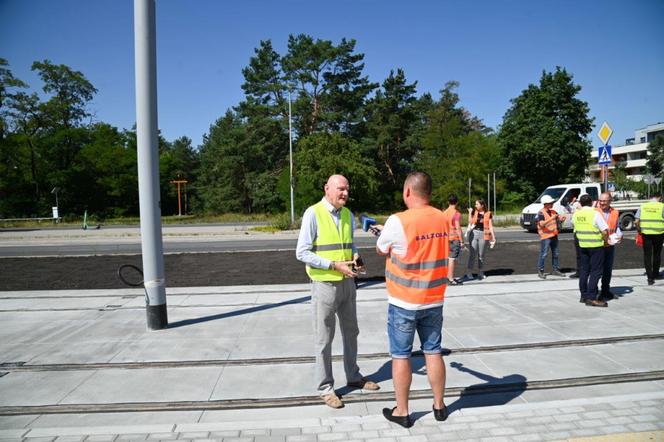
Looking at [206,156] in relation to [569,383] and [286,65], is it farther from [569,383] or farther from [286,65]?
[569,383]

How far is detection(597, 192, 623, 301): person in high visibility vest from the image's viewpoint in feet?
23.2

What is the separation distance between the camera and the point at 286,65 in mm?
44781

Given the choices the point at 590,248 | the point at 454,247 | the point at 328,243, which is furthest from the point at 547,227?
the point at 328,243

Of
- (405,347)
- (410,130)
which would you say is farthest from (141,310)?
(410,130)

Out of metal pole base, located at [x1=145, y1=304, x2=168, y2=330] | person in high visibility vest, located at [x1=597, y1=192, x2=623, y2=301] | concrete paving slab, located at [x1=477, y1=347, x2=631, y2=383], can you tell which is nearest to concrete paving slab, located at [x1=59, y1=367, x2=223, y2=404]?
metal pole base, located at [x1=145, y1=304, x2=168, y2=330]

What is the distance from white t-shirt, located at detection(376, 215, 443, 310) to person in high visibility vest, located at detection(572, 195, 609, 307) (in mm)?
4898

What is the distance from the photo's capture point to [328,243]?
3.88 m

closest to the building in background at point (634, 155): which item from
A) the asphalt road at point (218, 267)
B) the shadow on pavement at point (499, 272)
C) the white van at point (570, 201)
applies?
the white van at point (570, 201)

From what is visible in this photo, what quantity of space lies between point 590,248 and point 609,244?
29 cm

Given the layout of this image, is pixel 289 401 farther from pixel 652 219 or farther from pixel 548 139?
pixel 548 139

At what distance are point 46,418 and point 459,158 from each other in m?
41.6

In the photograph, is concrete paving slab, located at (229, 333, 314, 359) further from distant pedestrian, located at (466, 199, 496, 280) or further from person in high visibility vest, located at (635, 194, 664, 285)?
person in high visibility vest, located at (635, 194, 664, 285)

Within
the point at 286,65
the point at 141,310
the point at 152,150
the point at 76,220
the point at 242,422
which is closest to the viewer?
the point at 242,422

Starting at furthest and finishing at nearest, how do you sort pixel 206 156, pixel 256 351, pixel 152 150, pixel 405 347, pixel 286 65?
pixel 206 156
pixel 286 65
pixel 152 150
pixel 256 351
pixel 405 347
